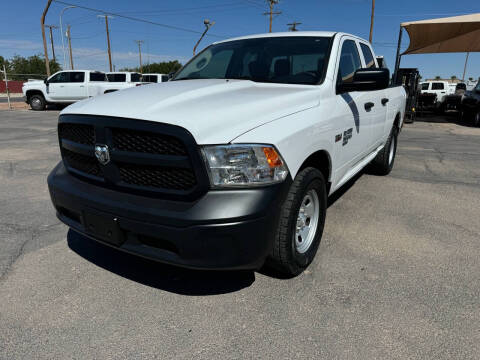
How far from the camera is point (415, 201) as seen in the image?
4.28 metres

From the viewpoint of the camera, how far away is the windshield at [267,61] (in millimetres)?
3037

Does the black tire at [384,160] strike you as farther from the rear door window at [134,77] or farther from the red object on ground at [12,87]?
the red object on ground at [12,87]

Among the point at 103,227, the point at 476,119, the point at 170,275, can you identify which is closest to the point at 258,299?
the point at 170,275

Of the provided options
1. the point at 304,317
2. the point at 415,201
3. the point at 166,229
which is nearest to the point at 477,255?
the point at 415,201

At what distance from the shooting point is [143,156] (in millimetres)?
1960

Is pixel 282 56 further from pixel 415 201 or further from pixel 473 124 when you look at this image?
pixel 473 124

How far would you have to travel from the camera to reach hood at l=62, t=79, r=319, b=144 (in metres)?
1.92

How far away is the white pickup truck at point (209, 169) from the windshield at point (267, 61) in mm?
127

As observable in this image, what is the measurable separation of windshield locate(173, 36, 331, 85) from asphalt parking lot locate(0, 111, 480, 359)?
1.48 meters

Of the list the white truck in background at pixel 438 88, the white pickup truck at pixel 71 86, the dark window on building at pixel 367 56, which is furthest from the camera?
the white truck in background at pixel 438 88

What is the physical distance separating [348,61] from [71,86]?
16.9 meters

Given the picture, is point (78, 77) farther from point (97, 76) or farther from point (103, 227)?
point (103, 227)

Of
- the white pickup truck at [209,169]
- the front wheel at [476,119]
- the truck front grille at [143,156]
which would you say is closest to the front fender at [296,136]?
the white pickup truck at [209,169]

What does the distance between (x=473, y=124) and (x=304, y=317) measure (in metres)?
14.4
